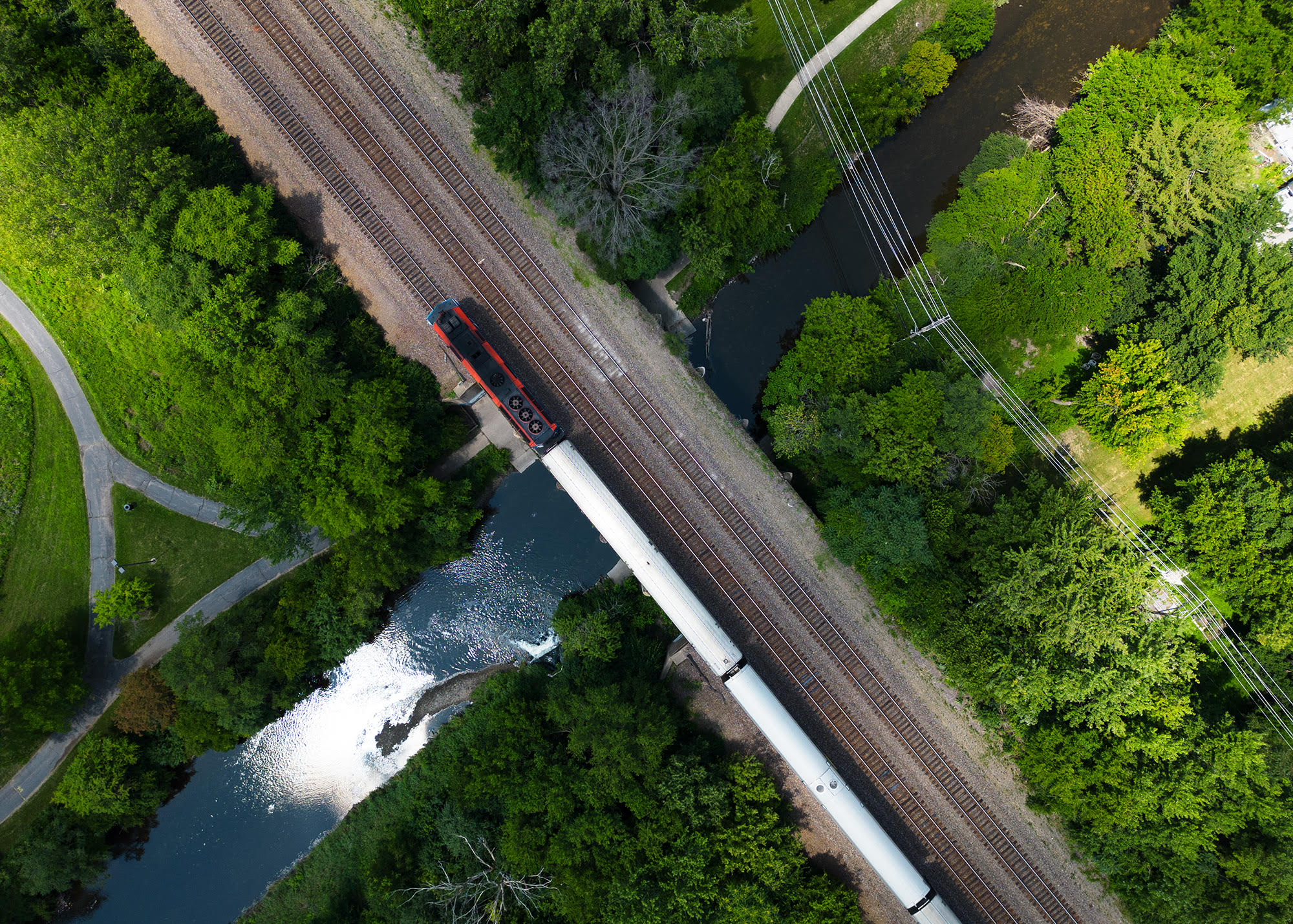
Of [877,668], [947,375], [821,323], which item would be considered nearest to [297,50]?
[821,323]

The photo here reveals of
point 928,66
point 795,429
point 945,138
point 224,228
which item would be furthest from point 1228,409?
point 224,228

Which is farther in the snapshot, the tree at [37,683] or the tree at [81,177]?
the tree at [37,683]

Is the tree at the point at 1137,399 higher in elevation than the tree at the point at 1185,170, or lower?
lower

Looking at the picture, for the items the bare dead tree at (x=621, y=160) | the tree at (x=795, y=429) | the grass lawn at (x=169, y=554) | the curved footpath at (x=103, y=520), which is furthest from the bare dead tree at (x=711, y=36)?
the grass lawn at (x=169, y=554)

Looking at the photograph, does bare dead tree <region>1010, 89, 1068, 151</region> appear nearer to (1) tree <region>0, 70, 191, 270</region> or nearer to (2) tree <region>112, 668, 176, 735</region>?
(1) tree <region>0, 70, 191, 270</region>

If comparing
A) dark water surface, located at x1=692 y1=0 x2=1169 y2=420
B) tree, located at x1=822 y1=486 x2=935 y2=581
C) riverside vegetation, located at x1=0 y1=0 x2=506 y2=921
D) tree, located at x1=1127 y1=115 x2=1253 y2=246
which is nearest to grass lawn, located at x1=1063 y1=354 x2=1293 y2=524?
tree, located at x1=1127 y1=115 x2=1253 y2=246

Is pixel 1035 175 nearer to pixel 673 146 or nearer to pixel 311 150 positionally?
pixel 673 146

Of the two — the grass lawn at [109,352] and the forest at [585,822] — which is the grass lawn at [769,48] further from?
the grass lawn at [109,352]
